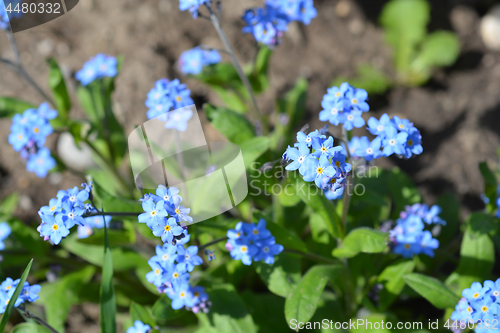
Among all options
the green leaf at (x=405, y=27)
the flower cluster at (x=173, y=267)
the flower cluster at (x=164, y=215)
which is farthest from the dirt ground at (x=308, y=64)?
the flower cluster at (x=164, y=215)

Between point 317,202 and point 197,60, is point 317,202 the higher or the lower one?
the lower one

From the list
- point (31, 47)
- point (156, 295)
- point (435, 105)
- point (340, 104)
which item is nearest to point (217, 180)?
point (340, 104)

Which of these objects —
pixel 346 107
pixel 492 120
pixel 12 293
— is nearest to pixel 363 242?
pixel 346 107

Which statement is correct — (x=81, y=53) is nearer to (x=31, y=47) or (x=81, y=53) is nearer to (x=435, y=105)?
(x=31, y=47)

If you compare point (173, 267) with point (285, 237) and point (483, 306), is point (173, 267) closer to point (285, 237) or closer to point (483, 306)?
point (285, 237)

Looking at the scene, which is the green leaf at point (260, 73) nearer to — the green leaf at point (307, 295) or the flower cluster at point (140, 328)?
the green leaf at point (307, 295)

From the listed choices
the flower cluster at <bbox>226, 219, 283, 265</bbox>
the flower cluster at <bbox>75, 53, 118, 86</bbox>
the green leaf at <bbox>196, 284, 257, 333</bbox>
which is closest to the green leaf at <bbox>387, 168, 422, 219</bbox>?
the flower cluster at <bbox>226, 219, 283, 265</bbox>
